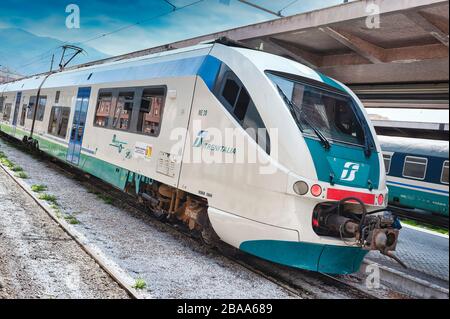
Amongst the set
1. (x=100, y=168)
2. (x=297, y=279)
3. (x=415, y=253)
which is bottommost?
(x=297, y=279)

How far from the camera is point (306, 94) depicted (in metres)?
5.22

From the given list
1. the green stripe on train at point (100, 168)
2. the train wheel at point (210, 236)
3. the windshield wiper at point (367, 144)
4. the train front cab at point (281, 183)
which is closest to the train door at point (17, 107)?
the green stripe on train at point (100, 168)

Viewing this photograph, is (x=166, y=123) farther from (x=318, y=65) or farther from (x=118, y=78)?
(x=318, y=65)

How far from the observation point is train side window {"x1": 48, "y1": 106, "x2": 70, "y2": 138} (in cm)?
1127

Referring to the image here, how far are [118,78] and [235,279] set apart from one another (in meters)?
5.40

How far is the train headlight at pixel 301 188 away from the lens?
4.46 meters


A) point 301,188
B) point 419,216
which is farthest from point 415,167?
point 301,188

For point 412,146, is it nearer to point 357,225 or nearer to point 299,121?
point 299,121

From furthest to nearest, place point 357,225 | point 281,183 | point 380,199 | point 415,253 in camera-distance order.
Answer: point 415,253 → point 380,199 → point 281,183 → point 357,225

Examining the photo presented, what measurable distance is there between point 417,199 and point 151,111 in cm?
1083

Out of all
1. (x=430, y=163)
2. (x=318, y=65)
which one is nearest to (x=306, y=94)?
(x=318, y=65)

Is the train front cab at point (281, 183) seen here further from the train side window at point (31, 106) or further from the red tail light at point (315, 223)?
the train side window at point (31, 106)

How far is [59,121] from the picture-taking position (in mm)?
11883

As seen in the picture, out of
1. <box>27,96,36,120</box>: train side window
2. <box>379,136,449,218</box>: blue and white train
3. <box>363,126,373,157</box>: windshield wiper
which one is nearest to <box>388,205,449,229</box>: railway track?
<box>379,136,449,218</box>: blue and white train
